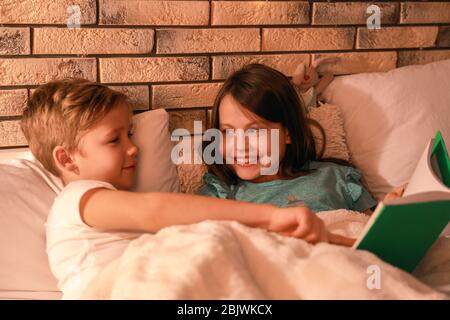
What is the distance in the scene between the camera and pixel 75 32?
1.52 meters

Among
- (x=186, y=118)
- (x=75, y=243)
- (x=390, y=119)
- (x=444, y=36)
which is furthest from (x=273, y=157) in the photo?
(x=444, y=36)

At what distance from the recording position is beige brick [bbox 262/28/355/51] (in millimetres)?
1778

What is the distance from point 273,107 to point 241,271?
2.40ft

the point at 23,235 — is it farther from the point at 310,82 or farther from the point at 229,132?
the point at 310,82

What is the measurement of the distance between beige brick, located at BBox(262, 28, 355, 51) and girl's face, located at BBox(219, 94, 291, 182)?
0.97ft

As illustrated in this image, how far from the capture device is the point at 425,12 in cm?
196

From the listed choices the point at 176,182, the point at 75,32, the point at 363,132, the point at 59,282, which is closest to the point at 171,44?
the point at 75,32

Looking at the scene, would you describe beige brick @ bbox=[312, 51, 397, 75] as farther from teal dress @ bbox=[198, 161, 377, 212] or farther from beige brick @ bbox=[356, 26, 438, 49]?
teal dress @ bbox=[198, 161, 377, 212]

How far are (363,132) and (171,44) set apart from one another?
638 mm

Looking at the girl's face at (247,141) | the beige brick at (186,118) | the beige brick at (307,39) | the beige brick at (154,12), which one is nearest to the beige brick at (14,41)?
the beige brick at (154,12)

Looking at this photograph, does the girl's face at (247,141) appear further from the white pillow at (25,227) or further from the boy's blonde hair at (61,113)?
the white pillow at (25,227)

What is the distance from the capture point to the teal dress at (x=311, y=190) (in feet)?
5.11

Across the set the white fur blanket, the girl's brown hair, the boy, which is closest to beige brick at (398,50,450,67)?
the girl's brown hair
